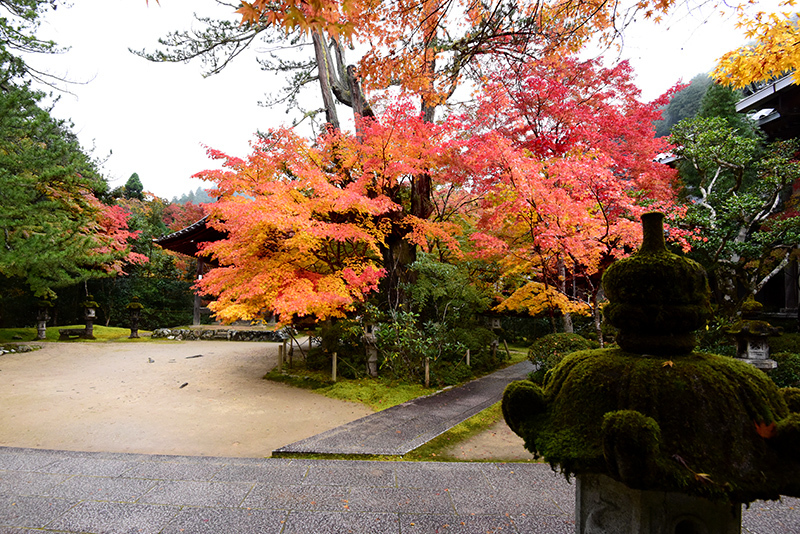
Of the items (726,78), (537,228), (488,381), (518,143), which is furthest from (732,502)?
(518,143)

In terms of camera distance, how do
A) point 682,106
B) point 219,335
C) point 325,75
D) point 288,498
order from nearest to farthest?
point 288,498 < point 325,75 < point 219,335 < point 682,106

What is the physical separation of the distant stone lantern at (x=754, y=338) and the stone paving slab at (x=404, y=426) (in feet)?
13.5

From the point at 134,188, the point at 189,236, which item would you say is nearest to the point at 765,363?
the point at 189,236

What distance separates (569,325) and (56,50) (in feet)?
42.1

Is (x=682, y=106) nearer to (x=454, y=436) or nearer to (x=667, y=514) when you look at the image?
(x=454, y=436)

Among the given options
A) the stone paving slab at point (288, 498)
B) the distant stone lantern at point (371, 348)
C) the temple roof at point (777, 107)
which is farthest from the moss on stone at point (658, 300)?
the temple roof at point (777, 107)

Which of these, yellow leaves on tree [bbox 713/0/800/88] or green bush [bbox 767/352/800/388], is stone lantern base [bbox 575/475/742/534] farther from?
green bush [bbox 767/352/800/388]

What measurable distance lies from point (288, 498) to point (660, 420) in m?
2.73

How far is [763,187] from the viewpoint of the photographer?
8.21 meters

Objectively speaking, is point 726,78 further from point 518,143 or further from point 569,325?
point 569,325

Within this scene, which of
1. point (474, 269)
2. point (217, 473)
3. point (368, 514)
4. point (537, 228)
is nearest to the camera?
point (368, 514)

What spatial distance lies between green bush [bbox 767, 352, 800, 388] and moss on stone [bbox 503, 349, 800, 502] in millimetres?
6523

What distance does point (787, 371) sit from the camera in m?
6.28

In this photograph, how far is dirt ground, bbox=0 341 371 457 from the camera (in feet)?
15.9
